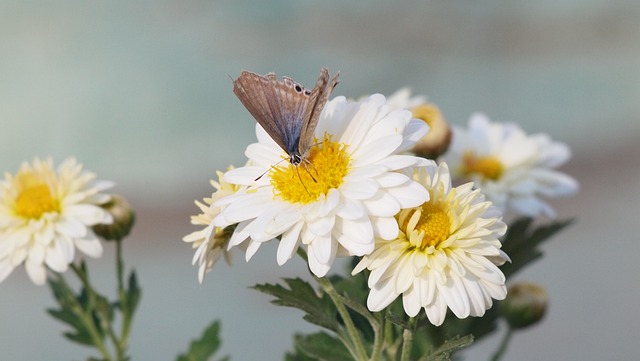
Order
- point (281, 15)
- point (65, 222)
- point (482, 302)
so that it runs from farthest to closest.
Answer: point (281, 15) < point (65, 222) < point (482, 302)

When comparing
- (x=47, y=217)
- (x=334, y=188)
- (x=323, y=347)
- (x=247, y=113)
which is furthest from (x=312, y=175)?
(x=247, y=113)

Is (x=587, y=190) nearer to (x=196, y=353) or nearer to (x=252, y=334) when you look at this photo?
(x=252, y=334)

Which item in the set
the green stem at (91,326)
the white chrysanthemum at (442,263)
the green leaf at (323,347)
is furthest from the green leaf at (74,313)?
the white chrysanthemum at (442,263)

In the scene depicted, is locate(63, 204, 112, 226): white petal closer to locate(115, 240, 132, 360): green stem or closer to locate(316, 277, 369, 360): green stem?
locate(115, 240, 132, 360): green stem

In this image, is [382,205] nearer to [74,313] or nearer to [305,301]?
[305,301]

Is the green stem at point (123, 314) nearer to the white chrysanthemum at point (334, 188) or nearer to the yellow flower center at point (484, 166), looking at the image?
the white chrysanthemum at point (334, 188)

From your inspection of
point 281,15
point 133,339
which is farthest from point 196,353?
point 281,15
